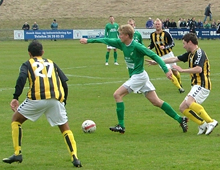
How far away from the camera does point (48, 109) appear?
7.65 meters

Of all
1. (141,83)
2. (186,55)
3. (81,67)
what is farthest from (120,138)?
(81,67)

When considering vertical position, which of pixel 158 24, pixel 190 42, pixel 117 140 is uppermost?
pixel 190 42

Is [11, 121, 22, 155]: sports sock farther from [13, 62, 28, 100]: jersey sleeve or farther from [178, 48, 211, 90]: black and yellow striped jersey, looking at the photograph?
[178, 48, 211, 90]: black and yellow striped jersey

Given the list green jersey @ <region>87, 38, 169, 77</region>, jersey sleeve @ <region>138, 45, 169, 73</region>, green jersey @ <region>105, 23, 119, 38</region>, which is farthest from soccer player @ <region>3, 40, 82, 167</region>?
green jersey @ <region>105, 23, 119, 38</region>

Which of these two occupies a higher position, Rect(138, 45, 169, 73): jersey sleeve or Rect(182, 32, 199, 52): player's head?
Rect(182, 32, 199, 52): player's head

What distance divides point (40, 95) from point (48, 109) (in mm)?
259

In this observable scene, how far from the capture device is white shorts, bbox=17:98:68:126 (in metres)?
7.57

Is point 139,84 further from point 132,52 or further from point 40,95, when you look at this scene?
point 40,95

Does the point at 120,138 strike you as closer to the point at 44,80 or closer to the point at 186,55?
the point at 186,55

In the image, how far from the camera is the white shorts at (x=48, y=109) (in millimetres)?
7566

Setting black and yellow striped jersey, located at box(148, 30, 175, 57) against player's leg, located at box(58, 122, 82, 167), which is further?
black and yellow striped jersey, located at box(148, 30, 175, 57)

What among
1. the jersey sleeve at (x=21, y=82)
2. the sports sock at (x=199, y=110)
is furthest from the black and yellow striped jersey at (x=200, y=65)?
the jersey sleeve at (x=21, y=82)

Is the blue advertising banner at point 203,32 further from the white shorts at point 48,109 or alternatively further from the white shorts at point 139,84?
the white shorts at point 48,109

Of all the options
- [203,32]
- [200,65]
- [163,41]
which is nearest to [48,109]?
[200,65]
